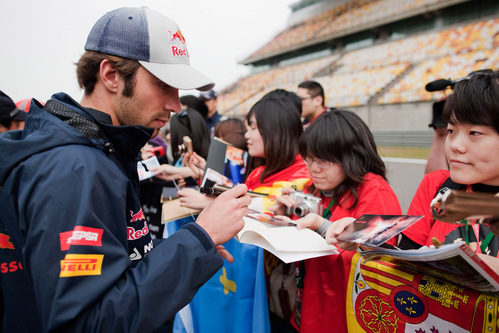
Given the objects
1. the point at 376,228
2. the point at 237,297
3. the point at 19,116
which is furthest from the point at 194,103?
the point at 376,228

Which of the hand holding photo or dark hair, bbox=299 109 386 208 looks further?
dark hair, bbox=299 109 386 208

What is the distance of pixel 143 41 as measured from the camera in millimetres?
1075

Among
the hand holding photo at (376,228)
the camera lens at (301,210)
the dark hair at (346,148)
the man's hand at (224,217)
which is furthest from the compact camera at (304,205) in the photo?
the man's hand at (224,217)

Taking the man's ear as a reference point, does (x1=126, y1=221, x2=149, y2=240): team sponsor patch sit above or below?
below

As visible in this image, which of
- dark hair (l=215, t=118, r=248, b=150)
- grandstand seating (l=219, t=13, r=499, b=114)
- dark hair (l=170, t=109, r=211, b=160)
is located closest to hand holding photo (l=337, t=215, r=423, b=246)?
dark hair (l=215, t=118, r=248, b=150)

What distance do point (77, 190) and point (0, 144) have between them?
312 millimetres

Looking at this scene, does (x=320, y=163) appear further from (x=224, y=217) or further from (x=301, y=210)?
(x=224, y=217)

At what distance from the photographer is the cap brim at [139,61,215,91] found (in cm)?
108

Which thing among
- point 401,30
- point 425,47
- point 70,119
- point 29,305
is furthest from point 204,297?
point 401,30

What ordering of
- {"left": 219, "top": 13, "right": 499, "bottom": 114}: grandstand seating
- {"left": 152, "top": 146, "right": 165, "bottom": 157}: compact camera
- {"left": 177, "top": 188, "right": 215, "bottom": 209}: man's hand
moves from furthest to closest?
{"left": 219, "top": 13, "right": 499, "bottom": 114}: grandstand seating
{"left": 152, "top": 146, "right": 165, "bottom": 157}: compact camera
{"left": 177, "top": 188, "right": 215, "bottom": 209}: man's hand

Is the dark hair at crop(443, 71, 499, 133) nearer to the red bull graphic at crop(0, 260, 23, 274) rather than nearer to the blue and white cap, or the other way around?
the blue and white cap

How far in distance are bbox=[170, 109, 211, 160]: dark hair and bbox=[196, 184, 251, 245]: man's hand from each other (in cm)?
227

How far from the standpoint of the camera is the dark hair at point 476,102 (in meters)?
1.10

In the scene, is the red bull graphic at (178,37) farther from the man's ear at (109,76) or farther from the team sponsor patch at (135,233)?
the team sponsor patch at (135,233)
